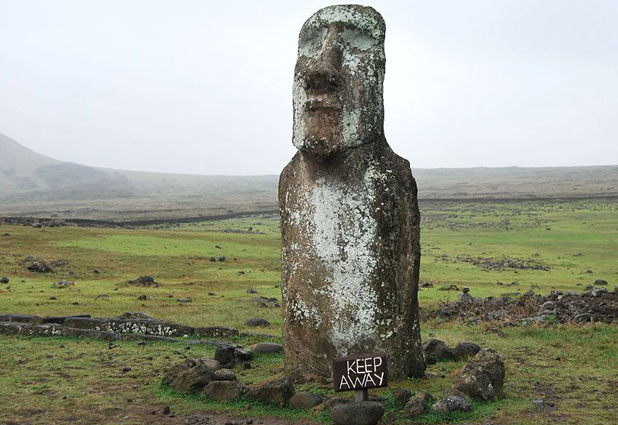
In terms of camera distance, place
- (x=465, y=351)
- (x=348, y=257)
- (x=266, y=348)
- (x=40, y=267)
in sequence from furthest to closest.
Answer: (x=40, y=267) < (x=266, y=348) < (x=465, y=351) < (x=348, y=257)

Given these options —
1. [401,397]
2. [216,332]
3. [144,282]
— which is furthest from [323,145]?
[144,282]

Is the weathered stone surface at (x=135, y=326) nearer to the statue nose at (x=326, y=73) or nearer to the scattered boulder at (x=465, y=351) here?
the scattered boulder at (x=465, y=351)

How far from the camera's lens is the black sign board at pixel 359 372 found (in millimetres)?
8594

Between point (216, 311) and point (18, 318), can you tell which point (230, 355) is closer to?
point (18, 318)

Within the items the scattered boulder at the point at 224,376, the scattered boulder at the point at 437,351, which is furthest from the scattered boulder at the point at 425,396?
the scattered boulder at the point at 437,351

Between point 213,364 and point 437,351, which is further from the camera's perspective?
point 437,351

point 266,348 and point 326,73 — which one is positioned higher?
point 326,73

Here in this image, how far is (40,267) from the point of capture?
100ft

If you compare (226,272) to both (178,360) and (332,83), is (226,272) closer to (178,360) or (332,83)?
(178,360)

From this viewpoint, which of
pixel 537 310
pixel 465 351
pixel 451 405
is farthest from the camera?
pixel 537 310

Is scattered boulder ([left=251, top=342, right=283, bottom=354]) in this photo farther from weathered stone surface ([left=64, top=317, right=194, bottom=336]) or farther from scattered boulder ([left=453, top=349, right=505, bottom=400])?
scattered boulder ([left=453, top=349, right=505, bottom=400])

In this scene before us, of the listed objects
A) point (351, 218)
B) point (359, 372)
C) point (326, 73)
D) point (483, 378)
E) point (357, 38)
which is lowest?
point (483, 378)

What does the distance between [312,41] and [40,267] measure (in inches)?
917

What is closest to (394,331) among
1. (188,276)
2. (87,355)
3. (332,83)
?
(332,83)
